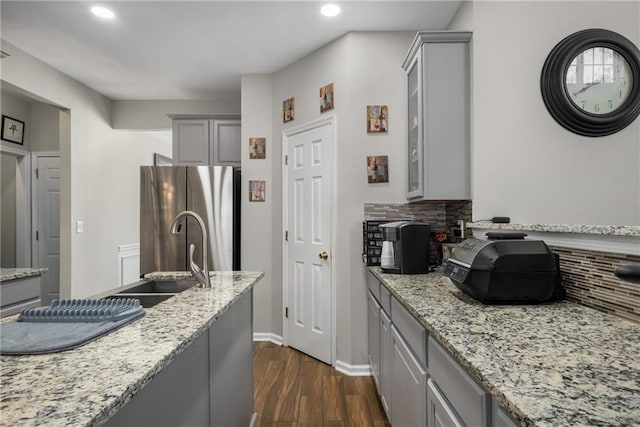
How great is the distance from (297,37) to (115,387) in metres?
2.99

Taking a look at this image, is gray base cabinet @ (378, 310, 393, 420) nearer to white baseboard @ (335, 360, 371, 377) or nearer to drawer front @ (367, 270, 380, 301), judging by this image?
drawer front @ (367, 270, 380, 301)

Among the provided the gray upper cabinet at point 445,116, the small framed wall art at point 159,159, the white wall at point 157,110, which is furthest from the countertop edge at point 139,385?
the small framed wall art at point 159,159

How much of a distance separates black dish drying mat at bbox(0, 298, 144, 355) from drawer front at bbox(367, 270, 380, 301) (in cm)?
158

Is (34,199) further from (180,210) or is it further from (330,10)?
(330,10)

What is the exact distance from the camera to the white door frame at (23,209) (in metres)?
4.55

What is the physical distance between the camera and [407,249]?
2.32 m

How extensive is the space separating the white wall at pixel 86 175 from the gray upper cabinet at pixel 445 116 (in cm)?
362

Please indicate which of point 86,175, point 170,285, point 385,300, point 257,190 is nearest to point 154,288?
point 170,285

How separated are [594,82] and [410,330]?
2.00m

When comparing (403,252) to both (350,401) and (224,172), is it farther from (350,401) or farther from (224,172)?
(224,172)

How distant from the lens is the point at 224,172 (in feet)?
12.0

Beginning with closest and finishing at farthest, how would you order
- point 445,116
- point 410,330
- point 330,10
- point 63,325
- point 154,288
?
point 63,325
point 410,330
point 154,288
point 445,116
point 330,10

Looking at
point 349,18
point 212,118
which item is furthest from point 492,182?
point 212,118

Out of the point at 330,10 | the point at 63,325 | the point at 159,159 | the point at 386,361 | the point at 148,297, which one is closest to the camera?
the point at 63,325
